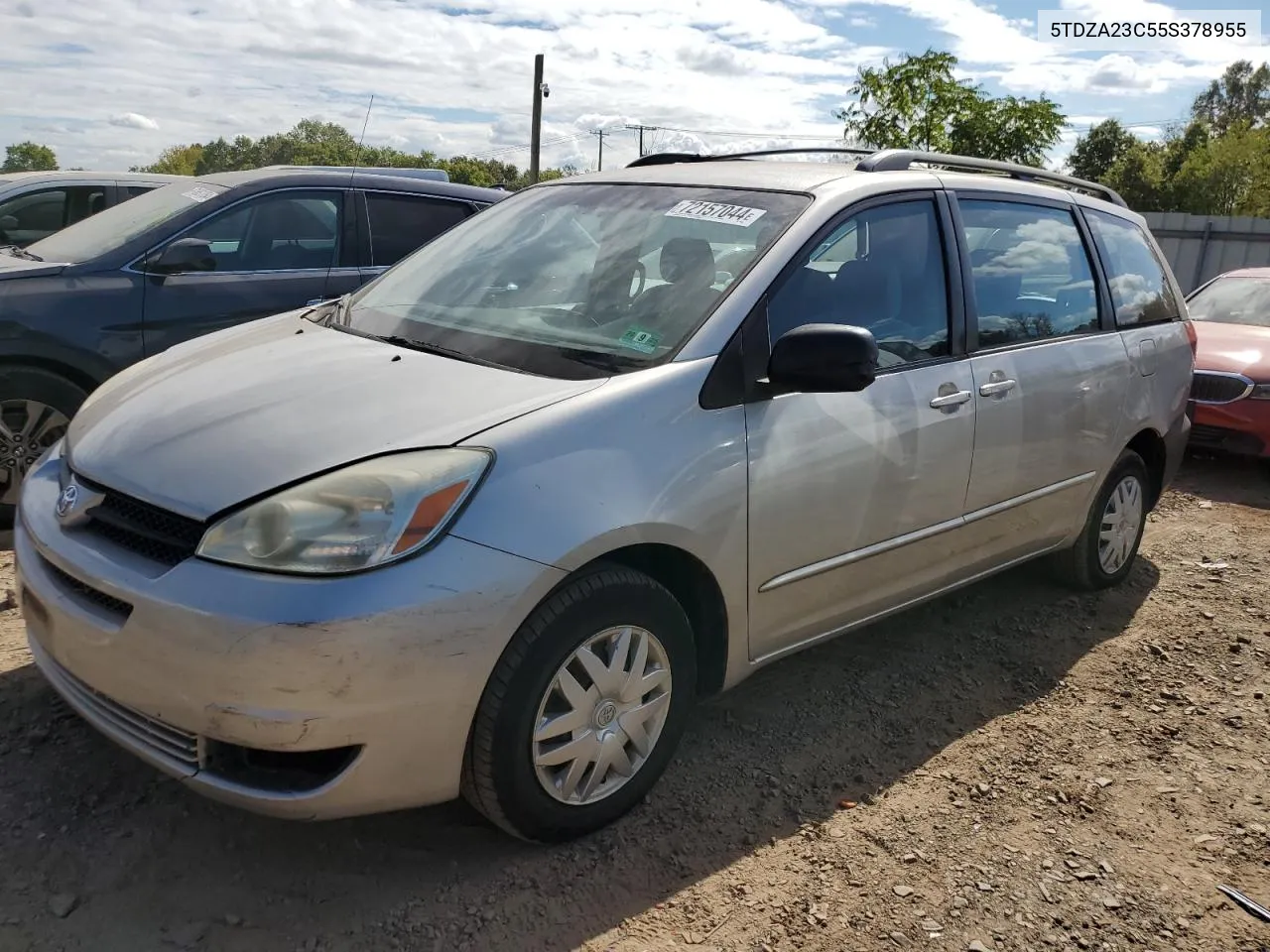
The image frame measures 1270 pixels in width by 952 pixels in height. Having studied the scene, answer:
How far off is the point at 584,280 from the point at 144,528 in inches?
58.3

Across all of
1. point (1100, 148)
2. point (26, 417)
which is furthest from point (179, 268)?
point (1100, 148)

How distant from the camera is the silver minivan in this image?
2250 millimetres

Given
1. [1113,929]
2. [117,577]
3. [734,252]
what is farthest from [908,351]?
[117,577]

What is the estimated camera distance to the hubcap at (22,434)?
15.5 ft

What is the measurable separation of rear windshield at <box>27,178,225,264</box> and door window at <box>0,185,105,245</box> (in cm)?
216

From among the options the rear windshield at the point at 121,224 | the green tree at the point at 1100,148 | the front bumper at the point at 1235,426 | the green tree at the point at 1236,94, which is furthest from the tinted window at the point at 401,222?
the green tree at the point at 1236,94

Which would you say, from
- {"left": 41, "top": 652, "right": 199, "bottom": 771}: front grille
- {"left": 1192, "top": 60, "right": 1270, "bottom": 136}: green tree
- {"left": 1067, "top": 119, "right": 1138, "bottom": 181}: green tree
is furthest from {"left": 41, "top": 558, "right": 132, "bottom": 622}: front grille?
{"left": 1192, "top": 60, "right": 1270, "bottom": 136}: green tree

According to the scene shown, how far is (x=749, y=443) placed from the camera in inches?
113

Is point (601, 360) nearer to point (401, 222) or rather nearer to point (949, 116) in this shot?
point (401, 222)

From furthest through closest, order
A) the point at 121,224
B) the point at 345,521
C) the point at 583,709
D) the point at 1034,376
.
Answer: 1. the point at 121,224
2. the point at 1034,376
3. the point at 583,709
4. the point at 345,521

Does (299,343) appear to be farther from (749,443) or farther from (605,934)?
(605,934)

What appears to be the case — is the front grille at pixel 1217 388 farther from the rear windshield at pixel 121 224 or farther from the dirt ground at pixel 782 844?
the rear windshield at pixel 121 224

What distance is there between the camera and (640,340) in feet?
9.59

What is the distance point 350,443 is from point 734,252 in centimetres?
132
